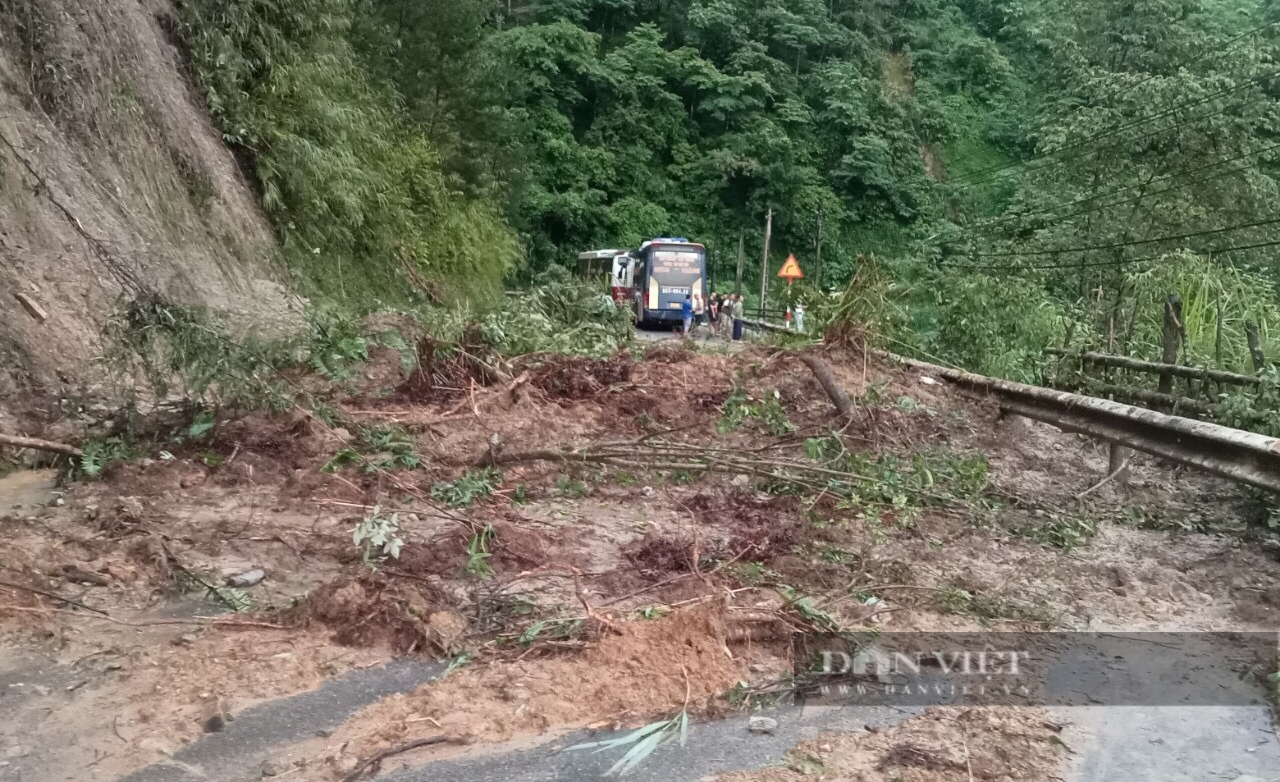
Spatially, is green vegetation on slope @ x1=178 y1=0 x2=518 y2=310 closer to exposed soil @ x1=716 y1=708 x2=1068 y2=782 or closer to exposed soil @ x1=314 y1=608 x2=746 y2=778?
exposed soil @ x1=314 y1=608 x2=746 y2=778

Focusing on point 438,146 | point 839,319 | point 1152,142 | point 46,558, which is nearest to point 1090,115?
point 1152,142

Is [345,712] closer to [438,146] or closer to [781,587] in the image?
[781,587]

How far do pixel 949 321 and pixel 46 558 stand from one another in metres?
12.1

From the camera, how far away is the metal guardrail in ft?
16.1

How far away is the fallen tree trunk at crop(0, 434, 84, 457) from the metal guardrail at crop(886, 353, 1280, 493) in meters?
7.30

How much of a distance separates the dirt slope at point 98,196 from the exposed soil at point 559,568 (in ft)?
7.73

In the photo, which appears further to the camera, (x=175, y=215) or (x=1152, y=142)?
(x=1152, y=142)

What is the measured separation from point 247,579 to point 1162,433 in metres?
5.51

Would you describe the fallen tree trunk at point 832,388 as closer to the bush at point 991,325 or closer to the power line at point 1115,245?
the bush at point 991,325

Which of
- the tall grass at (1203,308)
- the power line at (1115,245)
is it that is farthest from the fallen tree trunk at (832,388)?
the power line at (1115,245)

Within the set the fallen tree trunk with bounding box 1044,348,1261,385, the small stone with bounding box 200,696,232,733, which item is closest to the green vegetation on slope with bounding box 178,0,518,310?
the fallen tree trunk with bounding box 1044,348,1261,385

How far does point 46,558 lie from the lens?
480 centimetres

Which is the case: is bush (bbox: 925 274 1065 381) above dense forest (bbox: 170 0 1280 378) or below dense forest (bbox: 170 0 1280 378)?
below

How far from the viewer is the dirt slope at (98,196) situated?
8383 mm
